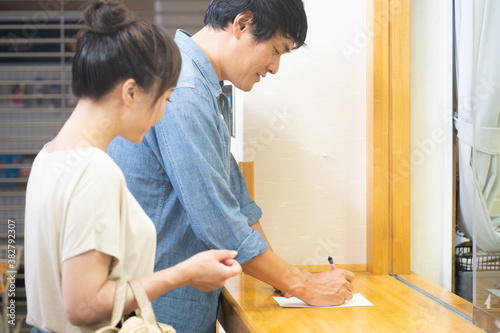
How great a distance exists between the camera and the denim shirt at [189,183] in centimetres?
107

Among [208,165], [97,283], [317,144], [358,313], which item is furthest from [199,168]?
[317,144]

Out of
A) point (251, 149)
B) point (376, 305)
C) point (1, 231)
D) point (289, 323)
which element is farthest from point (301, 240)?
point (1, 231)

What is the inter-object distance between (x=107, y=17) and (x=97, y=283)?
1.34 feet

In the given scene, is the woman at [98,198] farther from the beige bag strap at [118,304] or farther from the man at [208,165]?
the man at [208,165]

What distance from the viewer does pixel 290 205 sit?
67.3 inches

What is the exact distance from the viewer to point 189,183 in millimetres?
1066

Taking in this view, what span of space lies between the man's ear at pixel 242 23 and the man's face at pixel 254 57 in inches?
0.5

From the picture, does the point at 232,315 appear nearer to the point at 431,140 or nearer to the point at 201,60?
the point at 201,60

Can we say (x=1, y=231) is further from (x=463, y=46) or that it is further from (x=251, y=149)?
(x=463, y=46)

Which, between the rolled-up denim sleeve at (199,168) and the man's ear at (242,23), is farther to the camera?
the man's ear at (242,23)

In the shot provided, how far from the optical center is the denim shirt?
107 centimetres

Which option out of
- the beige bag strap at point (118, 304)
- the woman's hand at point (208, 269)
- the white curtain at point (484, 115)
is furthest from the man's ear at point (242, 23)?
the beige bag strap at point (118, 304)

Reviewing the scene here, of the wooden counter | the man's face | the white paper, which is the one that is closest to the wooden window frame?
the wooden counter

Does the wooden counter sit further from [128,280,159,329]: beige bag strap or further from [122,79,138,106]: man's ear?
[122,79,138,106]: man's ear
